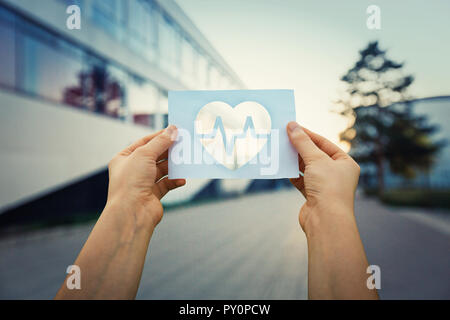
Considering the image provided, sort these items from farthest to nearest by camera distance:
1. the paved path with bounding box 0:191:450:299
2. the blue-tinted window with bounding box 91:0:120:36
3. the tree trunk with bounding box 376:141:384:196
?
the tree trunk with bounding box 376:141:384:196, the blue-tinted window with bounding box 91:0:120:36, the paved path with bounding box 0:191:450:299

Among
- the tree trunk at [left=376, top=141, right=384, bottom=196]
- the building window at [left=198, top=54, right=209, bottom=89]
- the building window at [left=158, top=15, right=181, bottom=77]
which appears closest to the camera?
the building window at [left=198, top=54, right=209, bottom=89]

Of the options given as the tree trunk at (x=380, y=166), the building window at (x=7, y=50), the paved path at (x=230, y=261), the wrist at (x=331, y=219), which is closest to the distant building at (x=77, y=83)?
the building window at (x=7, y=50)

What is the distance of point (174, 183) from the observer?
110 cm

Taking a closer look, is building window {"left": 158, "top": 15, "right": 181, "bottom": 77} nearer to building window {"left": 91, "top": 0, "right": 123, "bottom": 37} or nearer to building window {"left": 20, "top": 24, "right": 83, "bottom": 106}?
building window {"left": 91, "top": 0, "right": 123, "bottom": 37}

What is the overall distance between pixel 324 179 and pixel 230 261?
8.69 feet

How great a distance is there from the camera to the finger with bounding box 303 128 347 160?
0.88m

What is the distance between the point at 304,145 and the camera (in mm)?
835

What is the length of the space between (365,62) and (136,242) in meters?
2.06

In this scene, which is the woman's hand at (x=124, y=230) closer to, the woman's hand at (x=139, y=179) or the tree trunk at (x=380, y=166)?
the woman's hand at (x=139, y=179)

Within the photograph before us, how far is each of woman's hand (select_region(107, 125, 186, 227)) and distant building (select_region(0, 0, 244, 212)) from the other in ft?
7.30

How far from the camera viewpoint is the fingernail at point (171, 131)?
0.88 metres

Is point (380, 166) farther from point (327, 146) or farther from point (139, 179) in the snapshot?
point (139, 179)

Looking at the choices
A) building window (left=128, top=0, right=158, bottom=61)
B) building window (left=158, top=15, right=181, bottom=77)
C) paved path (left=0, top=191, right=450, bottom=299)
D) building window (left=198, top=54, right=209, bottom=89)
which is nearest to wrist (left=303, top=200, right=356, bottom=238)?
paved path (left=0, top=191, right=450, bottom=299)

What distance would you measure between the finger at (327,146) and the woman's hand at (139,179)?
0.48 meters
